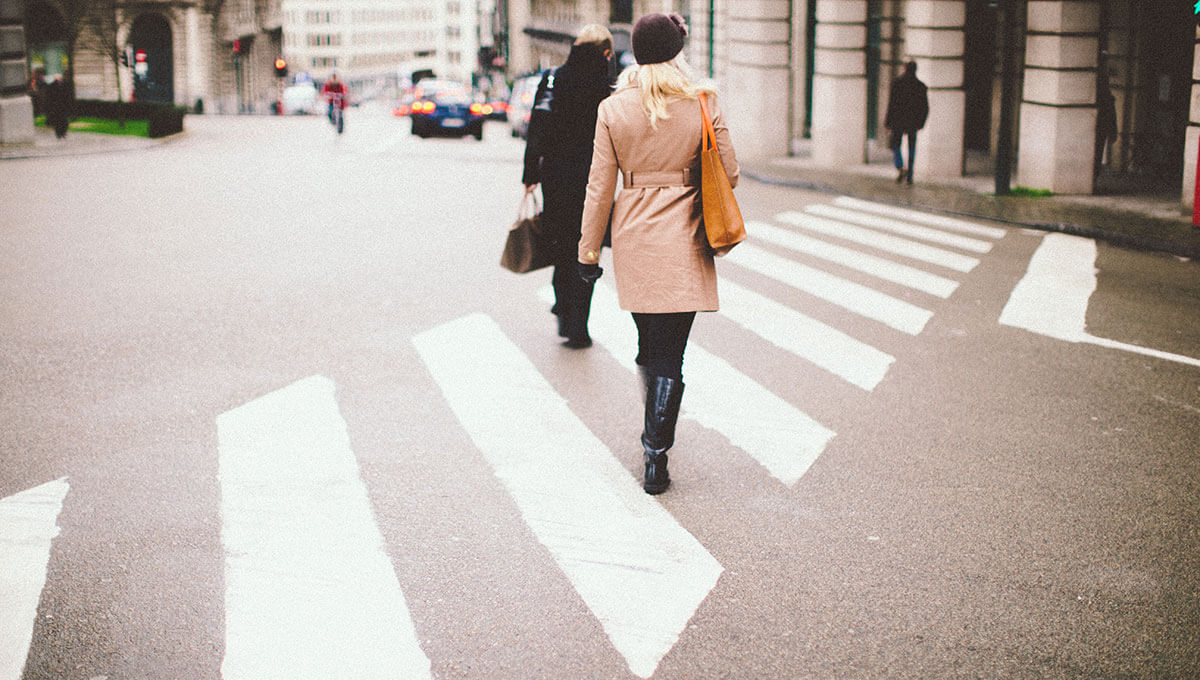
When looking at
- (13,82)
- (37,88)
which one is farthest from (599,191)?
(37,88)

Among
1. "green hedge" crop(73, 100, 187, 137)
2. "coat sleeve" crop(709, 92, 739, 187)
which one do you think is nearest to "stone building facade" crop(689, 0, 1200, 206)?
"coat sleeve" crop(709, 92, 739, 187)

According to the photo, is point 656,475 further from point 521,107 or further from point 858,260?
point 521,107

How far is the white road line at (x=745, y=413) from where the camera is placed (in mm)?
6152

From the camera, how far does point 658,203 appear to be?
5.46 meters

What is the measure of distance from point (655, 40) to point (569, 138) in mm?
2534

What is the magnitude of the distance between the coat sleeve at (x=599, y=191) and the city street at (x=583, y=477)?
3.71 feet

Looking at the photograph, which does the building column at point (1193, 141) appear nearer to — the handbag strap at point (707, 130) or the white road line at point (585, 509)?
the white road line at point (585, 509)

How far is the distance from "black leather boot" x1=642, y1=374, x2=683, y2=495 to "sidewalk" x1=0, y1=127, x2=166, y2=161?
2088 centimetres

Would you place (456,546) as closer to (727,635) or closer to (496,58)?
(727,635)

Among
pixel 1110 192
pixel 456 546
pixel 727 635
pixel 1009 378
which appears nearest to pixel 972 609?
pixel 727 635

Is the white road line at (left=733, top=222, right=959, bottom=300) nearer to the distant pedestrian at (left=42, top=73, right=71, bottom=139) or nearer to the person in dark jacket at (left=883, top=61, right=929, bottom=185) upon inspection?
the person in dark jacket at (left=883, top=61, right=929, bottom=185)

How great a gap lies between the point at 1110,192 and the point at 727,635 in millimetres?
15548

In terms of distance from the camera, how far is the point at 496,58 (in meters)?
79.7

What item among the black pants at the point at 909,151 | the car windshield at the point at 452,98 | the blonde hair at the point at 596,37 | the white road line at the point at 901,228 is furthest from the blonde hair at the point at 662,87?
the car windshield at the point at 452,98
